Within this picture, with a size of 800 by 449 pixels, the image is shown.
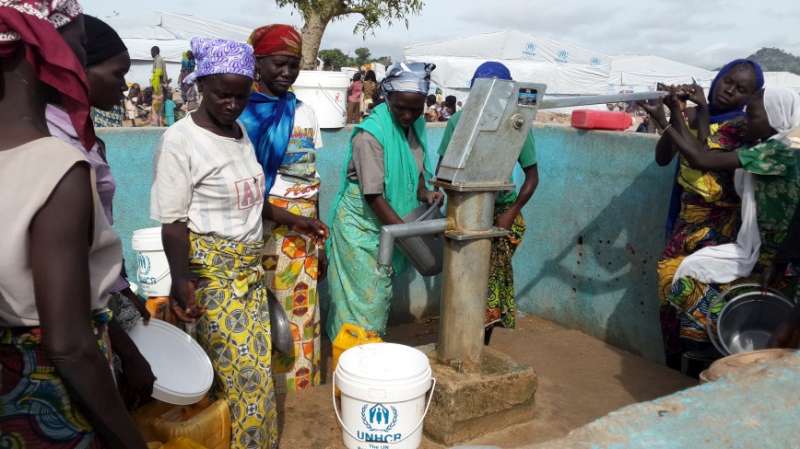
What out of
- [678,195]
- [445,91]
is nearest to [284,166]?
[678,195]

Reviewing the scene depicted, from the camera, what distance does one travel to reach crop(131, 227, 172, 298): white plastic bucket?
9.99 ft

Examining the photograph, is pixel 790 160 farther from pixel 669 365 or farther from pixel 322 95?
pixel 322 95

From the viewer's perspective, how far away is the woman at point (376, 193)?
3141 millimetres

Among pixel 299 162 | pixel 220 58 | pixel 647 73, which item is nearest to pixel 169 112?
pixel 299 162

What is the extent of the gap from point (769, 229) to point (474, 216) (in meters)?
1.45

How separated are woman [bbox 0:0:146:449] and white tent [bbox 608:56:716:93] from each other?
74.4 ft

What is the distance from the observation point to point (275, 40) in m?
2.80

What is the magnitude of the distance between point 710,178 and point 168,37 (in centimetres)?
1676

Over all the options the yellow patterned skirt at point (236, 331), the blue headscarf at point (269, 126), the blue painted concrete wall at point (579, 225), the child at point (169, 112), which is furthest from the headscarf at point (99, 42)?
the child at point (169, 112)

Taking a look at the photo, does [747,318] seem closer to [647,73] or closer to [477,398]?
[477,398]

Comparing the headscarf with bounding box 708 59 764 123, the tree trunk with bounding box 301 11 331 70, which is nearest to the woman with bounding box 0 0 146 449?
the headscarf with bounding box 708 59 764 123

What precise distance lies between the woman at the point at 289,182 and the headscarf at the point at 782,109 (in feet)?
6.60

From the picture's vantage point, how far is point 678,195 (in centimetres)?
357

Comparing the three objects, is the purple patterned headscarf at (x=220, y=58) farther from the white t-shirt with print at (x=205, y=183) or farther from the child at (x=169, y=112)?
the child at (x=169, y=112)
